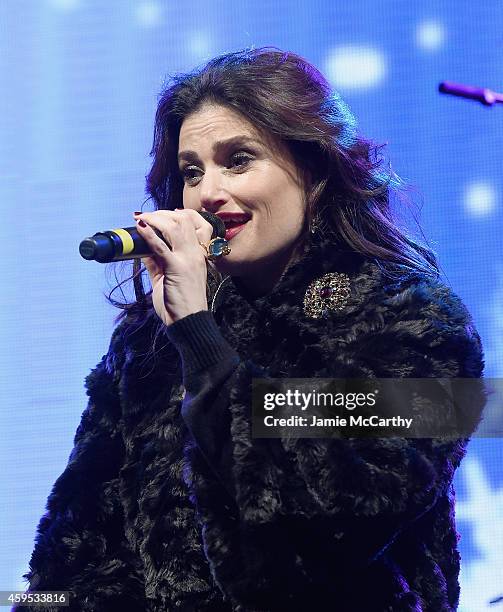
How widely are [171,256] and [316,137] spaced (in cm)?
38

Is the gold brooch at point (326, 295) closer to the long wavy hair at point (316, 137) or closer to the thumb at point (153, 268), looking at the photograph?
the long wavy hair at point (316, 137)

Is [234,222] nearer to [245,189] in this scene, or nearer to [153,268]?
[245,189]

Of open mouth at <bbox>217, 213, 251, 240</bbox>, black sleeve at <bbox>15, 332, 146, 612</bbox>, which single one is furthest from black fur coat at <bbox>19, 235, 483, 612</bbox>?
open mouth at <bbox>217, 213, 251, 240</bbox>

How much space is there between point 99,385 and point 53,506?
8.4 inches

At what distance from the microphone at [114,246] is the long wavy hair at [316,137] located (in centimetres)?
35

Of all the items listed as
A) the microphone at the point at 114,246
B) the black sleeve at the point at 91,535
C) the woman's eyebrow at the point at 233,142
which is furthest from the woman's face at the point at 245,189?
the black sleeve at the point at 91,535

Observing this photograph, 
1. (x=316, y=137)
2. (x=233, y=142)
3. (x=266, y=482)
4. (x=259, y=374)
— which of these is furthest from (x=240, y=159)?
(x=266, y=482)

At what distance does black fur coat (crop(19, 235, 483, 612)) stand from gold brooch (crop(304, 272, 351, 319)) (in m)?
0.01

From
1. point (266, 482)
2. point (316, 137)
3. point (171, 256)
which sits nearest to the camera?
point (266, 482)

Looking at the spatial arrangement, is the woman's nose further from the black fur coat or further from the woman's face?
the black fur coat

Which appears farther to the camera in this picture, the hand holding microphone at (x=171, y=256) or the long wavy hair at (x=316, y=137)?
the long wavy hair at (x=316, y=137)

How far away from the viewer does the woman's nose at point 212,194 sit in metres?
1.66

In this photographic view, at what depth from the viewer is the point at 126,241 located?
143 cm

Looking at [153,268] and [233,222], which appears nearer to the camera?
[153,268]
